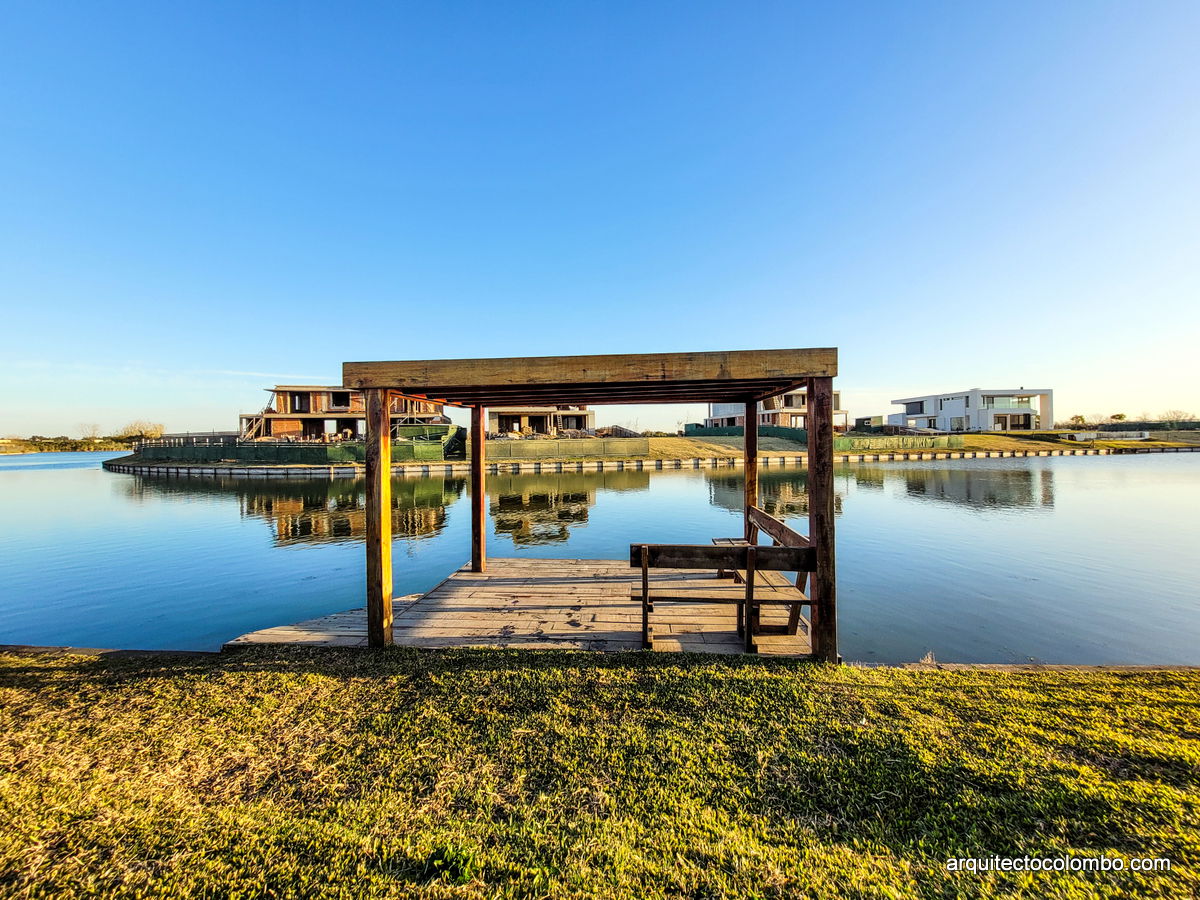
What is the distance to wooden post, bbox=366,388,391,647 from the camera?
5.66 m

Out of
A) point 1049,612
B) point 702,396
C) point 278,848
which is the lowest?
point 1049,612

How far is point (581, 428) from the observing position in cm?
5569

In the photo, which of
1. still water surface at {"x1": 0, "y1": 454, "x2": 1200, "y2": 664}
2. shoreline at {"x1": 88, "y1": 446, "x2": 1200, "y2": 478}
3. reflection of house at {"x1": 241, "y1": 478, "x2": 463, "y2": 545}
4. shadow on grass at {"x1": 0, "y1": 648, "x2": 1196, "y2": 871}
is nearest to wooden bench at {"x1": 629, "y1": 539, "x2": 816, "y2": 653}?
shadow on grass at {"x1": 0, "y1": 648, "x2": 1196, "y2": 871}

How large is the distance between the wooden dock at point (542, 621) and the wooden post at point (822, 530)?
0.38 m

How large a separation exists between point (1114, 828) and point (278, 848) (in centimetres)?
498

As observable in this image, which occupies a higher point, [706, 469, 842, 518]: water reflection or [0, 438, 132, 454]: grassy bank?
[0, 438, 132, 454]: grassy bank

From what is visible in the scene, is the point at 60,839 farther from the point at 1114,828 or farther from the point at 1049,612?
the point at 1049,612

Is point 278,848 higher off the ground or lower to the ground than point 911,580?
higher

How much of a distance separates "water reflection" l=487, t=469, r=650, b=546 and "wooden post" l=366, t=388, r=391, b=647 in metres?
9.42

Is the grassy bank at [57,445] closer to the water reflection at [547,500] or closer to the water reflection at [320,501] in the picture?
the water reflection at [320,501]

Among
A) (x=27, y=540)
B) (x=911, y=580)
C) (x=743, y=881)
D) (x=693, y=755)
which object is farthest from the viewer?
(x=27, y=540)

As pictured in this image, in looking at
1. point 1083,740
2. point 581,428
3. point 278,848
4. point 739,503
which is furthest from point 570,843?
point 581,428

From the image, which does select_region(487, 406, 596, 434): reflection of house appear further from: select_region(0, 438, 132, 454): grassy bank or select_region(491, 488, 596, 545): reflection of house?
select_region(0, 438, 132, 454): grassy bank

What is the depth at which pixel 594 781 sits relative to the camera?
3361 mm
